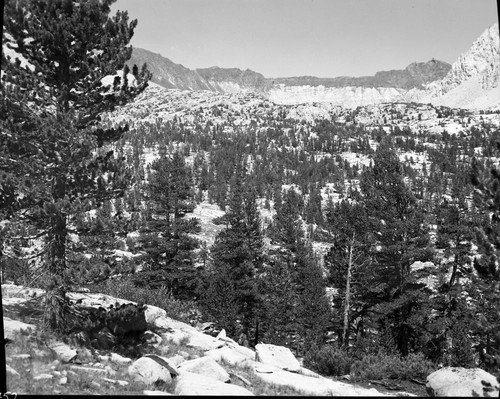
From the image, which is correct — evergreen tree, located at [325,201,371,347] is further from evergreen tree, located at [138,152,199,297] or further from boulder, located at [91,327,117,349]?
boulder, located at [91,327,117,349]

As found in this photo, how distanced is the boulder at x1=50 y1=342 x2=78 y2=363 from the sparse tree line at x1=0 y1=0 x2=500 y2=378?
1237mm

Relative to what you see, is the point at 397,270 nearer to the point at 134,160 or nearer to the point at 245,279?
the point at 245,279

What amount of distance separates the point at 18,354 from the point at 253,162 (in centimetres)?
13010

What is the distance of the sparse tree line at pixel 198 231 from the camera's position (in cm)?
1136

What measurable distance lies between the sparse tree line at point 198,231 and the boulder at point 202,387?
12.9ft

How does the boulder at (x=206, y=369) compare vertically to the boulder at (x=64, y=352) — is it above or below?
below

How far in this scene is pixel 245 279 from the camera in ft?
97.8

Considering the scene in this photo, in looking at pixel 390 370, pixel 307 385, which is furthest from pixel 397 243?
pixel 307 385

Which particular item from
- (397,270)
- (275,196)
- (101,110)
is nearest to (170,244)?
(397,270)

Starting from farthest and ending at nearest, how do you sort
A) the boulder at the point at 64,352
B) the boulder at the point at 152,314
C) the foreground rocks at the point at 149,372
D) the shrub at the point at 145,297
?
the shrub at the point at 145,297 < the boulder at the point at 152,314 < the boulder at the point at 64,352 < the foreground rocks at the point at 149,372

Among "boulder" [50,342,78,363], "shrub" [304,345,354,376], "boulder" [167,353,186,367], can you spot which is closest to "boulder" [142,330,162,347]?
"boulder" [167,353,186,367]

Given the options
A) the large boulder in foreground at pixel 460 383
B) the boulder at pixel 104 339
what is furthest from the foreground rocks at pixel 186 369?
the large boulder in foreground at pixel 460 383

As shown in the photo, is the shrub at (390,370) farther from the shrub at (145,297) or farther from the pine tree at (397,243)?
the shrub at (145,297)

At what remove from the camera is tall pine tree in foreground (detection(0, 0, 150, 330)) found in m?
11.1
